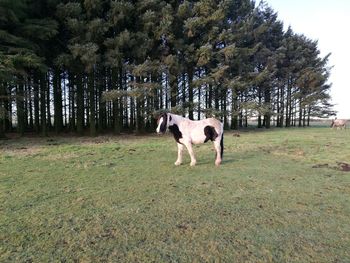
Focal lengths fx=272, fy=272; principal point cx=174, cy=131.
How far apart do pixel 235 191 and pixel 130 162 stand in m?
3.87

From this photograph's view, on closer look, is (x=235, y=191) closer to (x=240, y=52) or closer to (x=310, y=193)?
(x=310, y=193)

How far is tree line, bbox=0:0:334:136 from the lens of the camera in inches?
590

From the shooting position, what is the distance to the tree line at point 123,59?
14992mm

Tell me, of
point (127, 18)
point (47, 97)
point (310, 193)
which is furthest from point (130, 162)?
point (47, 97)

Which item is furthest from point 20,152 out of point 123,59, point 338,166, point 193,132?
point 338,166

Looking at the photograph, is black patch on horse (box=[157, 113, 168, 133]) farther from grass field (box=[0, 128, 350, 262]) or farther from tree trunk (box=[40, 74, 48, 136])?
tree trunk (box=[40, 74, 48, 136])

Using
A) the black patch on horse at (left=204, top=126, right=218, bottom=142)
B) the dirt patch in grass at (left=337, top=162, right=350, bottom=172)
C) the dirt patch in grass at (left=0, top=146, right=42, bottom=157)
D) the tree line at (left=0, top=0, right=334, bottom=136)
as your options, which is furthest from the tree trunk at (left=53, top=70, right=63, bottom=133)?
the dirt patch in grass at (left=337, top=162, right=350, bottom=172)

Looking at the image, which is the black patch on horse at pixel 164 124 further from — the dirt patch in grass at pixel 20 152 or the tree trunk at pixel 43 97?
the tree trunk at pixel 43 97

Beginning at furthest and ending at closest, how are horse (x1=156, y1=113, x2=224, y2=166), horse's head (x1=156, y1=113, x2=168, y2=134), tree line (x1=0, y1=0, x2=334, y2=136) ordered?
tree line (x1=0, y1=0, x2=334, y2=136) < horse (x1=156, y1=113, x2=224, y2=166) < horse's head (x1=156, y1=113, x2=168, y2=134)

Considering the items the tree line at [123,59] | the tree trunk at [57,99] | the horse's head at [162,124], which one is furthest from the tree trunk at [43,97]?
the horse's head at [162,124]

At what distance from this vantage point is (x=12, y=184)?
5.27m

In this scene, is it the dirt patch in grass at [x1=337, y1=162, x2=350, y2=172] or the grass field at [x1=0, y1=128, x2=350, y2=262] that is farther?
the dirt patch in grass at [x1=337, y1=162, x2=350, y2=172]

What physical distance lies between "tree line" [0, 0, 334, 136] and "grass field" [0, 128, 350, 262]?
8983mm

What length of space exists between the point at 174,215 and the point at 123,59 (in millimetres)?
15807
